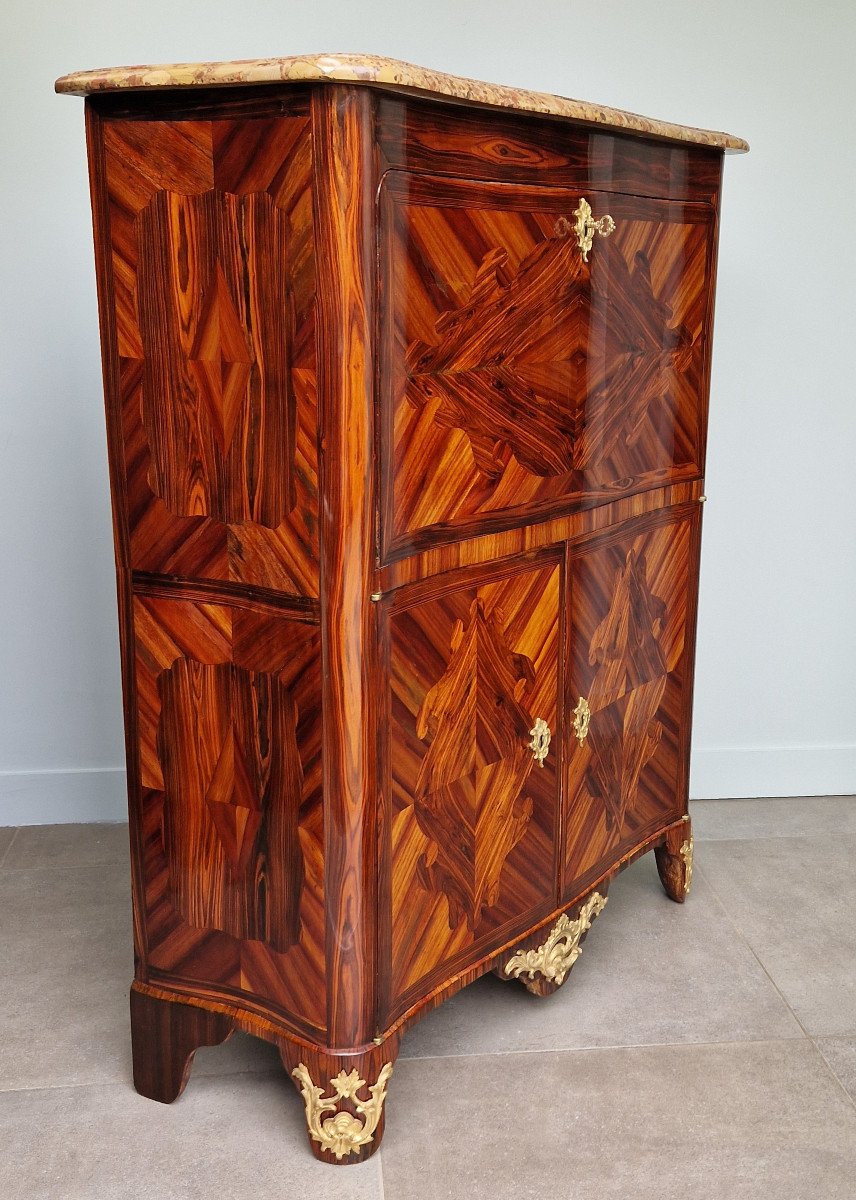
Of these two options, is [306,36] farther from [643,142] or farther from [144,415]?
[144,415]

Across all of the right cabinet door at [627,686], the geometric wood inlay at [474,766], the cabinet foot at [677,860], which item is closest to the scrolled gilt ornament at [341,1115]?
the geometric wood inlay at [474,766]

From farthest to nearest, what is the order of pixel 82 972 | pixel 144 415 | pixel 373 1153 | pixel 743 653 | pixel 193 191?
pixel 743 653 → pixel 82 972 → pixel 373 1153 → pixel 144 415 → pixel 193 191

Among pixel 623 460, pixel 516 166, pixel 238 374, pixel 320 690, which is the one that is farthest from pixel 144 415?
pixel 623 460

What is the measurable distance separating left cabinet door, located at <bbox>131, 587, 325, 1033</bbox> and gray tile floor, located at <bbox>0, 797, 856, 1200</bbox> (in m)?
0.23

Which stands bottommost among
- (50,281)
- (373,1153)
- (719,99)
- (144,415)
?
(373,1153)

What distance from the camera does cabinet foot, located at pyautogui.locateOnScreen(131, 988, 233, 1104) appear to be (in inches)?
76.2

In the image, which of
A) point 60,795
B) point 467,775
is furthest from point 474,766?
point 60,795

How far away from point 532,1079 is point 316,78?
4.96 ft

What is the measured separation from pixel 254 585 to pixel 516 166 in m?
0.69

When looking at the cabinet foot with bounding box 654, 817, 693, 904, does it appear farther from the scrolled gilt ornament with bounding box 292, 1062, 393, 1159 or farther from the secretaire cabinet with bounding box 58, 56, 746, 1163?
the scrolled gilt ornament with bounding box 292, 1062, 393, 1159

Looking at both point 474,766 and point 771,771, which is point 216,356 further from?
point 771,771

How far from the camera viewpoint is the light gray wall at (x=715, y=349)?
104 inches

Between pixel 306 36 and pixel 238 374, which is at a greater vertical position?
pixel 306 36

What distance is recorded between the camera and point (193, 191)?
164 cm
